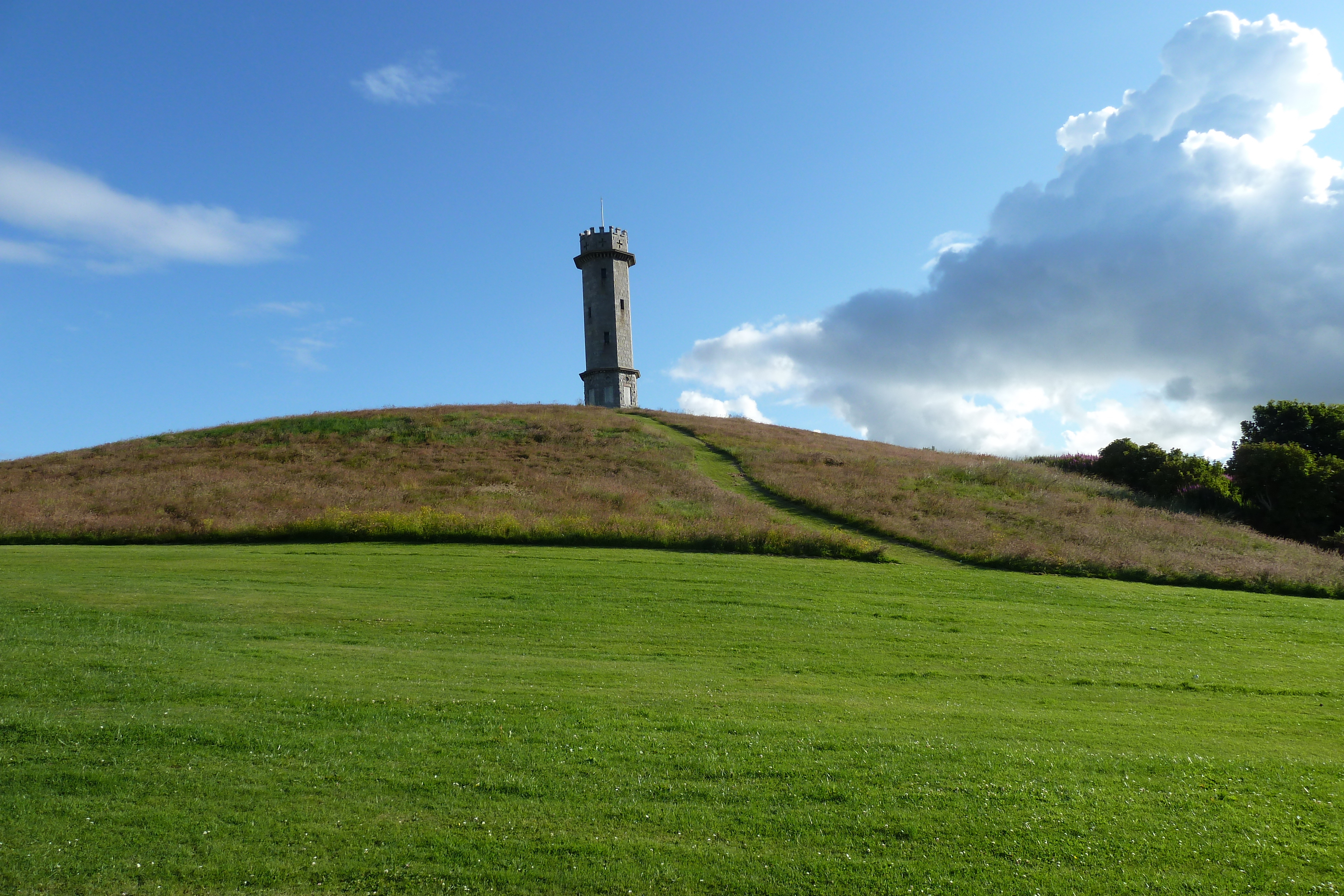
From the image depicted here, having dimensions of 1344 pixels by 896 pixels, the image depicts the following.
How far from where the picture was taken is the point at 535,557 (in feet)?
80.2

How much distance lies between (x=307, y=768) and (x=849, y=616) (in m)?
12.4

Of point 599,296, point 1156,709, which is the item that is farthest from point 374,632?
point 599,296

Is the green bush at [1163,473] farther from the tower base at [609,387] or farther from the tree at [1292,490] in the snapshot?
the tower base at [609,387]

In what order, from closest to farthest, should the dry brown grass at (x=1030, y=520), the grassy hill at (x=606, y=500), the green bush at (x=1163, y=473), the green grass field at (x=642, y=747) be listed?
the green grass field at (x=642, y=747), the dry brown grass at (x=1030, y=520), the grassy hill at (x=606, y=500), the green bush at (x=1163, y=473)

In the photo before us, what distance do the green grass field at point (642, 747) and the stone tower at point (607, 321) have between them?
60526mm

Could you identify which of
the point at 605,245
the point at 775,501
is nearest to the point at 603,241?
the point at 605,245

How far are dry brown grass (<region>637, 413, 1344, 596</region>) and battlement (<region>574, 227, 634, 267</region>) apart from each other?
33.0 metres

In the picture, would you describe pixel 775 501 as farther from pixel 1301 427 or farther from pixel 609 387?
pixel 609 387

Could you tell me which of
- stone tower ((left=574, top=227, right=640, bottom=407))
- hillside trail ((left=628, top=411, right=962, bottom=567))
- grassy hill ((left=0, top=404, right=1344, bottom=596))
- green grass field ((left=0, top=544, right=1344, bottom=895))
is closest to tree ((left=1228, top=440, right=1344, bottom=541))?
grassy hill ((left=0, top=404, right=1344, bottom=596))

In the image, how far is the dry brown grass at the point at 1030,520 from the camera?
1059 inches

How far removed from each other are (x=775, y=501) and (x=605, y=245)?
49588mm

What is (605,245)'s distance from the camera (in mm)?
79875

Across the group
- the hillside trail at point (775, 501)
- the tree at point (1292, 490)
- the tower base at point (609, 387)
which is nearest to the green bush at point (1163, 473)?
the tree at point (1292, 490)

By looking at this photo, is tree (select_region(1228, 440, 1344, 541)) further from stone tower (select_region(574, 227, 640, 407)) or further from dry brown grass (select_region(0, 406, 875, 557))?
stone tower (select_region(574, 227, 640, 407))
